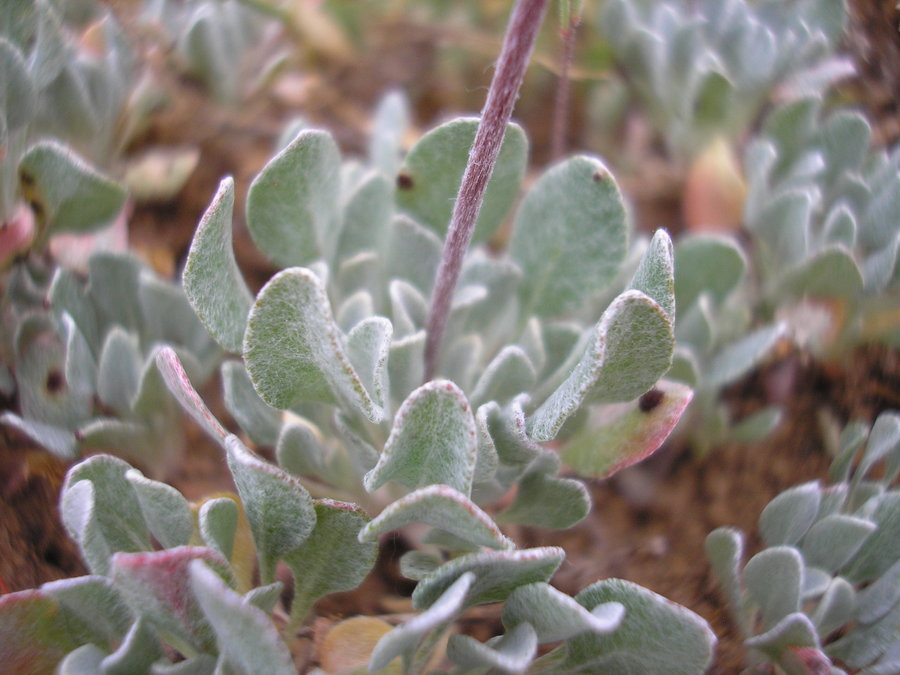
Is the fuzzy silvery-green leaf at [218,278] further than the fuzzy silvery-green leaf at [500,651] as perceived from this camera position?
Yes

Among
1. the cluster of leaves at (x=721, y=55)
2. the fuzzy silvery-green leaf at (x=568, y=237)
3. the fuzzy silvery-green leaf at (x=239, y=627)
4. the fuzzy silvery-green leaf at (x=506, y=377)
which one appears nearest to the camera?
the fuzzy silvery-green leaf at (x=239, y=627)

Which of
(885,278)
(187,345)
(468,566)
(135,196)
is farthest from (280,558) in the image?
(885,278)

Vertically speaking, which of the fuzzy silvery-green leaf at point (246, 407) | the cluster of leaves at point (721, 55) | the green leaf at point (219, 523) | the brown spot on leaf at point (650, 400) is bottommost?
the green leaf at point (219, 523)

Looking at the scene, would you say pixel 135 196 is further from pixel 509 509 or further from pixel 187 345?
pixel 509 509

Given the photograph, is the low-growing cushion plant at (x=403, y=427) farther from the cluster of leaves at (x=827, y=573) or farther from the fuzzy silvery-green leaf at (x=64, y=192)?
the fuzzy silvery-green leaf at (x=64, y=192)

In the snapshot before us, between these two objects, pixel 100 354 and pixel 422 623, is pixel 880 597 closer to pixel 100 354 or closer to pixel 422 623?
pixel 422 623

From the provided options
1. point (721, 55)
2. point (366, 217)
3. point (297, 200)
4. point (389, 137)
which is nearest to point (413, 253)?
point (366, 217)

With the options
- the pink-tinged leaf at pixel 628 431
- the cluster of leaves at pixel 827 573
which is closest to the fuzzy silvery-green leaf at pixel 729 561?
the cluster of leaves at pixel 827 573
